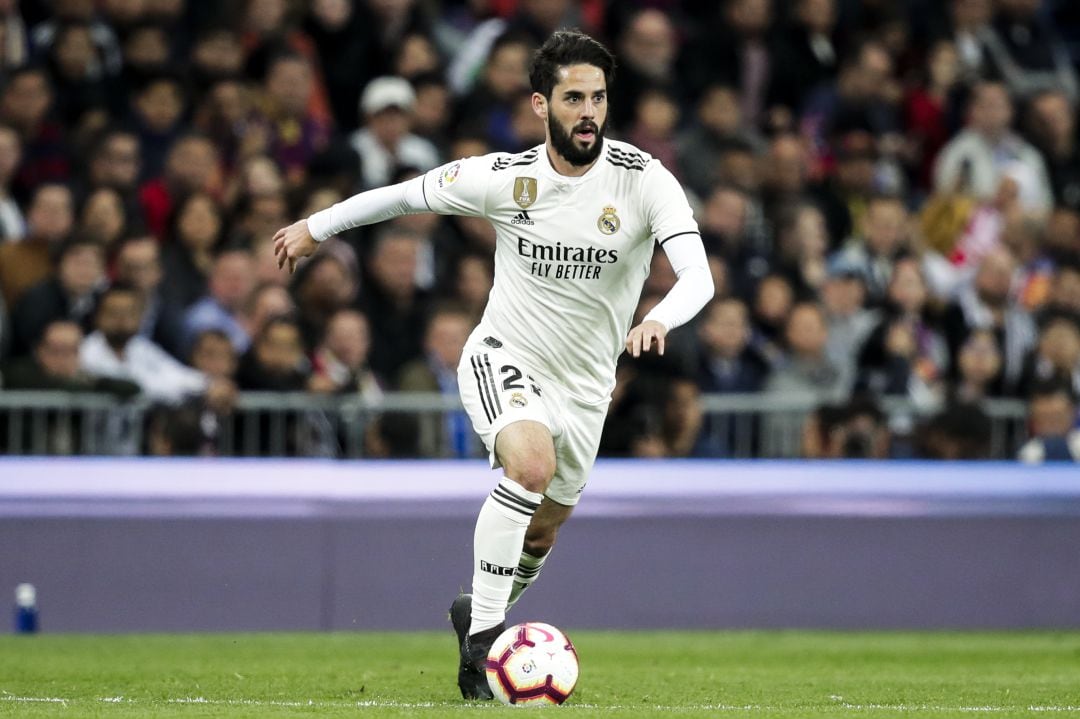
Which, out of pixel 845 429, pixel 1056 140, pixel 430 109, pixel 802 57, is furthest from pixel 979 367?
pixel 430 109

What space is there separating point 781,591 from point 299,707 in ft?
17.8

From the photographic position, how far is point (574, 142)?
308 inches

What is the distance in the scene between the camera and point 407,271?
1288 centimetres

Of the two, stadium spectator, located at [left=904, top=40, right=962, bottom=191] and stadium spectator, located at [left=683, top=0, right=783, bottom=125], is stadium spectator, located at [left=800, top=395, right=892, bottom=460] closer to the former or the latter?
stadium spectator, located at [left=683, top=0, right=783, bottom=125]

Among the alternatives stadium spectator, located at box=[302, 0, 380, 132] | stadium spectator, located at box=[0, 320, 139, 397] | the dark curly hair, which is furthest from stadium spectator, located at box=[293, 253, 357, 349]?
the dark curly hair

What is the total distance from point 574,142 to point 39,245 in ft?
18.8

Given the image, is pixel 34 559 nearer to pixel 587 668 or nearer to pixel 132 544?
pixel 132 544

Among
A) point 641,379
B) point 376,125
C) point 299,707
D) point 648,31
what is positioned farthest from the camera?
point 648,31

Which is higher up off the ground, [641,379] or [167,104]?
[167,104]

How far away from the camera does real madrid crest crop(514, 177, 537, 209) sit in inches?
312

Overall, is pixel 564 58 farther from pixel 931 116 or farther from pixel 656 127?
pixel 931 116

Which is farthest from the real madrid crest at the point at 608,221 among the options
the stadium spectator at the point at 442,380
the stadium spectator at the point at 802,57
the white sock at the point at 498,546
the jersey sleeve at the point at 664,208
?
the stadium spectator at the point at 802,57

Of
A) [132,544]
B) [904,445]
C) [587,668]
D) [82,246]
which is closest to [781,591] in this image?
[904,445]

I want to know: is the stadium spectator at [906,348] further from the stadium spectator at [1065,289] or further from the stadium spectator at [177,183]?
the stadium spectator at [177,183]
